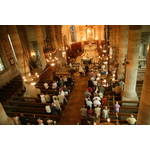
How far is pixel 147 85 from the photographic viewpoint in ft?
17.1

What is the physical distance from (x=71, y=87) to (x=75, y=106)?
2.70m

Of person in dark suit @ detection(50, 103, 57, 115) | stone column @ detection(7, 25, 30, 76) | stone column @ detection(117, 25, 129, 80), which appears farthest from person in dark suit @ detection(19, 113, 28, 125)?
stone column @ detection(117, 25, 129, 80)

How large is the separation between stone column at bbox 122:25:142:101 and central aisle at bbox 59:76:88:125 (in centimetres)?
375

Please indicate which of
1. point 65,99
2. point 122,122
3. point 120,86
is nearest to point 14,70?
point 65,99

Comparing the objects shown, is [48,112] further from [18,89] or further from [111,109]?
[18,89]

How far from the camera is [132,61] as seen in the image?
9.88 metres

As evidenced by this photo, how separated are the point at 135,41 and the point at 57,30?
14.8 meters

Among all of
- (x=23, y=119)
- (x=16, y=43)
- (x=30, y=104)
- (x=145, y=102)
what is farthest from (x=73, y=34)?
(x=145, y=102)

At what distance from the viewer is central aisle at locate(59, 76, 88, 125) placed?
10.3 m

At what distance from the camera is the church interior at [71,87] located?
9.16 m

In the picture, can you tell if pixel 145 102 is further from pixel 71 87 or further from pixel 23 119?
pixel 71 87

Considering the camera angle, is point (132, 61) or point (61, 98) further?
point (61, 98)

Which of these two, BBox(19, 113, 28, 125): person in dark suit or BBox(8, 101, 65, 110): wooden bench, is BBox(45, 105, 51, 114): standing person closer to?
BBox(8, 101, 65, 110): wooden bench
